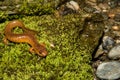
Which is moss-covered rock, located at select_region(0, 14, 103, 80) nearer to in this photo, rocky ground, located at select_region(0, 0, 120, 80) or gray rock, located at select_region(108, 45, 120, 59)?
rocky ground, located at select_region(0, 0, 120, 80)

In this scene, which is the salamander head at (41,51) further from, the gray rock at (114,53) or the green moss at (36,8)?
the gray rock at (114,53)

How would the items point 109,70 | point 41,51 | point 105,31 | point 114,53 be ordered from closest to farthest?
1. point 41,51
2. point 109,70
3. point 114,53
4. point 105,31

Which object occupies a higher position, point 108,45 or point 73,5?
point 73,5

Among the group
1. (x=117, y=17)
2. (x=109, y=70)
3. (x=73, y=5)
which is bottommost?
(x=109, y=70)

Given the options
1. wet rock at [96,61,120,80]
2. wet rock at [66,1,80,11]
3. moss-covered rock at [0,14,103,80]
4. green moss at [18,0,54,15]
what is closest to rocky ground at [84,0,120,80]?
wet rock at [96,61,120,80]

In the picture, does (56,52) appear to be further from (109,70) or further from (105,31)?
(105,31)

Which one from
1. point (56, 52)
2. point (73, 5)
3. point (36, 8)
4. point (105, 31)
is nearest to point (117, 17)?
point (105, 31)
